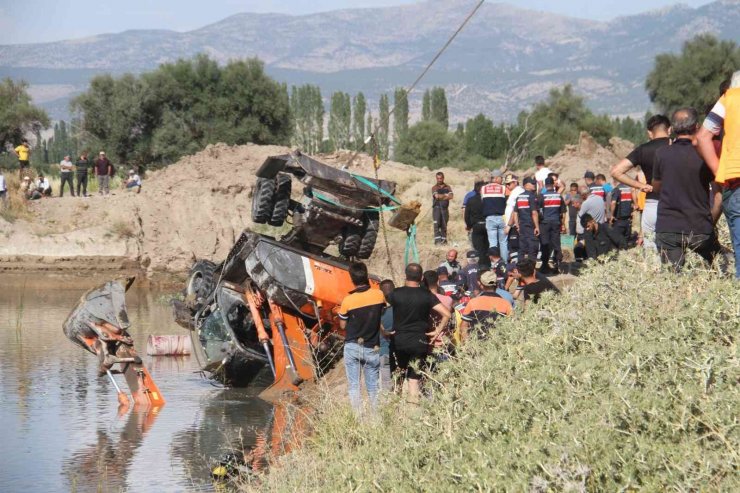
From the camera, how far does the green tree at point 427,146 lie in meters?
92.6

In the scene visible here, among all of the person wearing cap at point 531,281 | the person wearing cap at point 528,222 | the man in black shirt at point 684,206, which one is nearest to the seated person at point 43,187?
the person wearing cap at point 528,222

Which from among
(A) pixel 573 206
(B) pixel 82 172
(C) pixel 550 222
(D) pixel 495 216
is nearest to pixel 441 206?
(A) pixel 573 206

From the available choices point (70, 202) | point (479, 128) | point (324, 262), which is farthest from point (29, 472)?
point (479, 128)

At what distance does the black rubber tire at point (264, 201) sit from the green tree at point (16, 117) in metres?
65.3

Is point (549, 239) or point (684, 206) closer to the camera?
point (684, 206)

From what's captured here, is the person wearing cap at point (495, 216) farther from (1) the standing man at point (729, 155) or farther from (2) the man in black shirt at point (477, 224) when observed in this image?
(1) the standing man at point (729, 155)

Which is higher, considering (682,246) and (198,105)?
(682,246)

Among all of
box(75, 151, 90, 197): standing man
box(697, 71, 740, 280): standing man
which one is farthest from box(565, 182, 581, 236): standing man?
box(75, 151, 90, 197): standing man

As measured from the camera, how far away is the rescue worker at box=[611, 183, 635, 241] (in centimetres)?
1997

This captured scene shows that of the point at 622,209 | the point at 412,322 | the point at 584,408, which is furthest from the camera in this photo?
the point at 622,209

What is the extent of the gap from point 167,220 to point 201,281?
1961 centimetres

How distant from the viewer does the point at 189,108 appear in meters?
78.8

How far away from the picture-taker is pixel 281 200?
1661 centimetres

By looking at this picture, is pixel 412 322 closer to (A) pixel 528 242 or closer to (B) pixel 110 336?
(B) pixel 110 336
